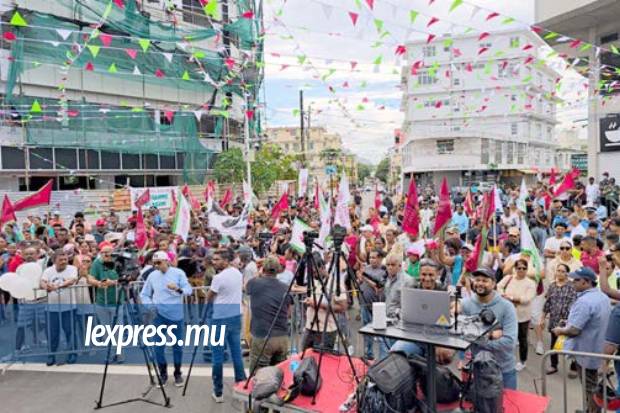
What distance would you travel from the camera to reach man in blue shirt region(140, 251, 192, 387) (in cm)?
660

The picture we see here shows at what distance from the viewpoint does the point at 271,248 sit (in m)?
11.0

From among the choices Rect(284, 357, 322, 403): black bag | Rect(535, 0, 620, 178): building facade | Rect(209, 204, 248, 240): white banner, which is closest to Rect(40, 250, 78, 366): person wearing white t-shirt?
Rect(209, 204, 248, 240): white banner

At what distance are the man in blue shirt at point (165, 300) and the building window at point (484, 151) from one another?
50169 millimetres

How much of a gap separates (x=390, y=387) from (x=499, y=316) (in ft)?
4.91

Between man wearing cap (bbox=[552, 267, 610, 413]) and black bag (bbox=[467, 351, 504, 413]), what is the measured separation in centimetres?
184

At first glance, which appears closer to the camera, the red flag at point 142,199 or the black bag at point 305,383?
the black bag at point 305,383

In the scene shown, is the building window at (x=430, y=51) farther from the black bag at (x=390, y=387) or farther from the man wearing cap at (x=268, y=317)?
the black bag at (x=390, y=387)

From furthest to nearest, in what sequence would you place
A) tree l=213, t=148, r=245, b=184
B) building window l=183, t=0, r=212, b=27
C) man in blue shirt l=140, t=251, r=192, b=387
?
tree l=213, t=148, r=245, b=184 < building window l=183, t=0, r=212, b=27 < man in blue shirt l=140, t=251, r=192, b=387

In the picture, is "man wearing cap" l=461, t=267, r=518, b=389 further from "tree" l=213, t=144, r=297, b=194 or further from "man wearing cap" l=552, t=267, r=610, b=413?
"tree" l=213, t=144, r=297, b=194

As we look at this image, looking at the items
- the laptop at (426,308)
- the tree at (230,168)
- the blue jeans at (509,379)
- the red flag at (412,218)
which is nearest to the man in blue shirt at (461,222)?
the red flag at (412,218)

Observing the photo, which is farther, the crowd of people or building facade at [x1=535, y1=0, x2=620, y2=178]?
building facade at [x1=535, y1=0, x2=620, y2=178]

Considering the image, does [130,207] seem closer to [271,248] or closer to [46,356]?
[271,248]

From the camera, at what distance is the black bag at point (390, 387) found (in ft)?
12.3

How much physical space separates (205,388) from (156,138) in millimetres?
20002
